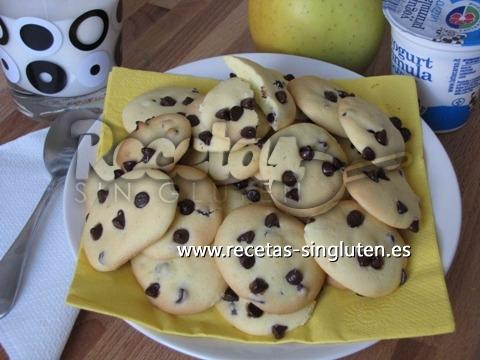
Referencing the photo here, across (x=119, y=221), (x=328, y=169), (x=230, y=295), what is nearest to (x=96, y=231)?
(x=119, y=221)

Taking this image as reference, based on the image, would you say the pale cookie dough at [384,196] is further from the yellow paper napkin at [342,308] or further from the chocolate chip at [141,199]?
the chocolate chip at [141,199]

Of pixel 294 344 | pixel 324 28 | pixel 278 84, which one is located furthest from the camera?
pixel 324 28

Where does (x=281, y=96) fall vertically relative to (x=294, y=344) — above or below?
above

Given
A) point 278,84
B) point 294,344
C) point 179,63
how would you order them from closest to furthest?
point 294,344 → point 278,84 → point 179,63

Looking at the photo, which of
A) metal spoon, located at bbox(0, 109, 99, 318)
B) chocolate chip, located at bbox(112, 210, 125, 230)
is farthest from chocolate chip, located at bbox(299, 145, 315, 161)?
metal spoon, located at bbox(0, 109, 99, 318)

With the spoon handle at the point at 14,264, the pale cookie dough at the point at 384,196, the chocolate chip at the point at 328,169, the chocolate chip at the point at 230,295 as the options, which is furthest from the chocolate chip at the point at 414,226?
the spoon handle at the point at 14,264

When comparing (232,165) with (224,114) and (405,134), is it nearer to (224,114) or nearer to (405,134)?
(224,114)
